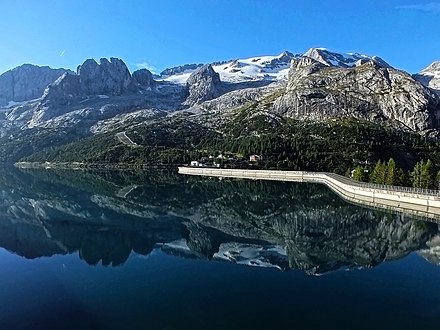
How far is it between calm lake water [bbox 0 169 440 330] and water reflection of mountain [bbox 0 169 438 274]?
9.3 inches

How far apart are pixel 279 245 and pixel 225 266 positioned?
12620 millimetres

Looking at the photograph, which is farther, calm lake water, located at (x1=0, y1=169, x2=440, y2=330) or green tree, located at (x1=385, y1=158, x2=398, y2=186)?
green tree, located at (x1=385, y1=158, x2=398, y2=186)

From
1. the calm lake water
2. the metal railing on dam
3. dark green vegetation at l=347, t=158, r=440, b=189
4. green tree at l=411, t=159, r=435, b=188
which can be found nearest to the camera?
the calm lake water

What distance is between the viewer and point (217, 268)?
41281 millimetres

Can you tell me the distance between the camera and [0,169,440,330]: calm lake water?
2800cm

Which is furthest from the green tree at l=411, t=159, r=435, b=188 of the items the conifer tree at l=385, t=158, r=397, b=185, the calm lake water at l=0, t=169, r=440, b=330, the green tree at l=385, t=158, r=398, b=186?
the calm lake water at l=0, t=169, r=440, b=330

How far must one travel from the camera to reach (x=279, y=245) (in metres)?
52.7

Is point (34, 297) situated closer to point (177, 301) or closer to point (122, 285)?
point (122, 285)

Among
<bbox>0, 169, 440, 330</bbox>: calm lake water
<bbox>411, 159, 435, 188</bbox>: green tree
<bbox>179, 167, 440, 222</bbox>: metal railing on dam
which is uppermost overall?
<bbox>411, 159, 435, 188</bbox>: green tree

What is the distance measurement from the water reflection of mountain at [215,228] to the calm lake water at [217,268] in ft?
0.77

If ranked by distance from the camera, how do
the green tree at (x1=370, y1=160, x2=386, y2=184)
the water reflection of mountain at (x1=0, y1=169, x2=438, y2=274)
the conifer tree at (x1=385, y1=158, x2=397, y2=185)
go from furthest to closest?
the green tree at (x1=370, y1=160, x2=386, y2=184)
the conifer tree at (x1=385, y1=158, x2=397, y2=185)
the water reflection of mountain at (x1=0, y1=169, x2=438, y2=274)

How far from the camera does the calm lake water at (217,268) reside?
2800 centimetres

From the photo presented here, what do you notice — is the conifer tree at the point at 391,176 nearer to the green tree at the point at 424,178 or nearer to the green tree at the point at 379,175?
the green tree at the point at 379,175

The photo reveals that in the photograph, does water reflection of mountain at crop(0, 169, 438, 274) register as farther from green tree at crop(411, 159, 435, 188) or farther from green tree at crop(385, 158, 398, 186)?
green tree at crop(411, 159, 435, 188)
